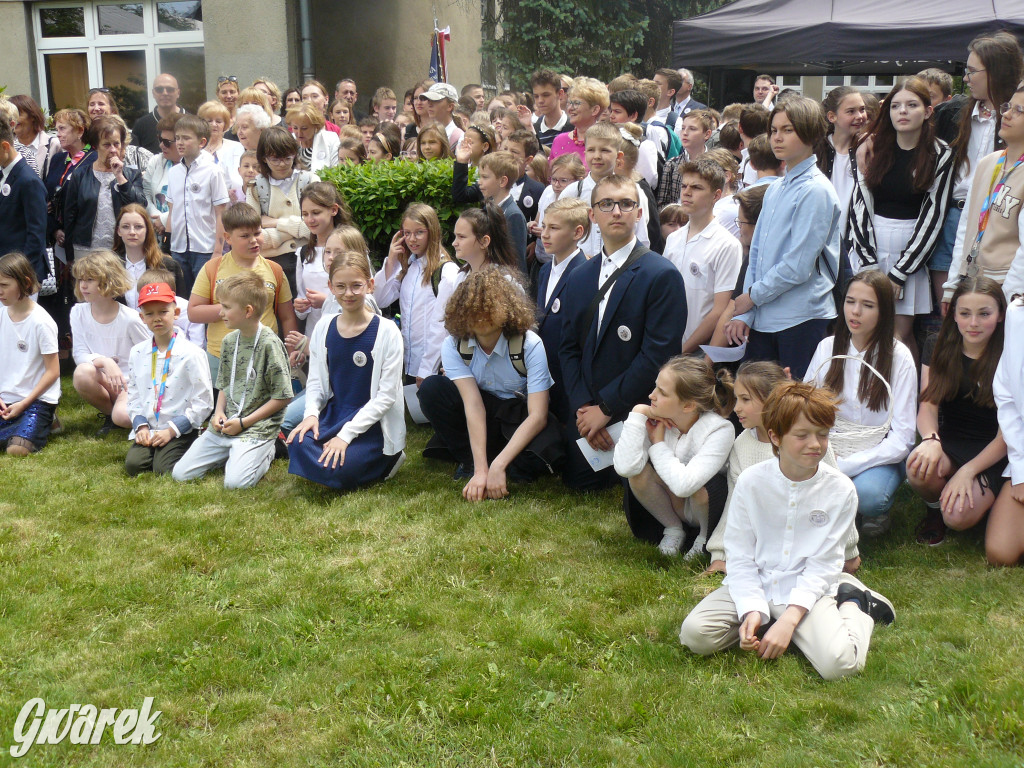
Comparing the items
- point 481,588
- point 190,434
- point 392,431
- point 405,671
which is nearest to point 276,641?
point 405,671

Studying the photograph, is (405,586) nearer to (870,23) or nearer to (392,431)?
(392,431)

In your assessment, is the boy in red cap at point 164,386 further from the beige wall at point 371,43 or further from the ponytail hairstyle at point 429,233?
the beige wall at point 371,43

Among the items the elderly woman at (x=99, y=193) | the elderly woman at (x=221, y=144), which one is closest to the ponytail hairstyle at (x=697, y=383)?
the elderly woman at (x=221, y=144)

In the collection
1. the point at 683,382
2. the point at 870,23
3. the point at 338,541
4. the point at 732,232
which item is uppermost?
the point at 870,23

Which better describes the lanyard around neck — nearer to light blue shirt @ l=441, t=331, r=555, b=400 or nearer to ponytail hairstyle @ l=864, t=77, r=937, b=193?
light blue shirt @ l=441, t=331, r=555, b=400

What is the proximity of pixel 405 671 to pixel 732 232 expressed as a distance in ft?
12.1

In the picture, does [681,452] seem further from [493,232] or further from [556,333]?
[493,232]

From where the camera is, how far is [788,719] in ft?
10.3

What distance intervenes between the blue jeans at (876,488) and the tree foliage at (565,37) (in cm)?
1735

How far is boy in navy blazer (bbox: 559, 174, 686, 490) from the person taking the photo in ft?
16.3

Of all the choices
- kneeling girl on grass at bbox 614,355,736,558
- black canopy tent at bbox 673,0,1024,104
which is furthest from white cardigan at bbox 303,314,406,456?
black canopy tent at bbox 673,0,1024,104

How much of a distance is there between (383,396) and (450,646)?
80.0 inches

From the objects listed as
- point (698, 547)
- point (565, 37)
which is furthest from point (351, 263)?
point (565, 37)

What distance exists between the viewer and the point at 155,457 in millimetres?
5871
